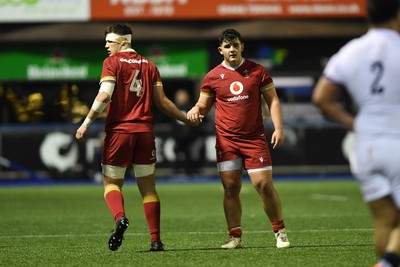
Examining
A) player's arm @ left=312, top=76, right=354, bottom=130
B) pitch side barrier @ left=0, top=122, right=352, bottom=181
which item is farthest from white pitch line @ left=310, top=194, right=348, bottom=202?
player's arm @ left=312, top=76, right=354, bottom=130

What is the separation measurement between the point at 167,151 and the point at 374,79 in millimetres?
17836

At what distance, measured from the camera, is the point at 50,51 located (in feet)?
89.2

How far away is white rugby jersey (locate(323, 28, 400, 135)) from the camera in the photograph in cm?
671

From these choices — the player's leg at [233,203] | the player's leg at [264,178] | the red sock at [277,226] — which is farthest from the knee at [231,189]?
the red sock at [277,226]

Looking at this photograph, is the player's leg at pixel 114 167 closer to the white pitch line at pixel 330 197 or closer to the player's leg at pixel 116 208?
the player's leg at pixel 116 208

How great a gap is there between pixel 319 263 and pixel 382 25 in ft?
9.07

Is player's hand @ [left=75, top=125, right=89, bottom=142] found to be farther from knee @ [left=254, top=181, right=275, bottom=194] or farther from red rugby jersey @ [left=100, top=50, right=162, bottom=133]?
knee @ [left=254, top=181, right=275, bottom=194]

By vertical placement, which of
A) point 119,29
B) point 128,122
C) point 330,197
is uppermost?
point 119,29

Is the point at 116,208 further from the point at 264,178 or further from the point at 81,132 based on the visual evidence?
the point at 264,178

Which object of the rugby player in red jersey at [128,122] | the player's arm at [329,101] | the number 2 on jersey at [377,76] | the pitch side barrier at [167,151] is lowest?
the pitch side barrier at [167,151]

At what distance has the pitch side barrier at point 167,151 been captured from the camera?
24219 millimetres

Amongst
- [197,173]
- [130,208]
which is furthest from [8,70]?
[130,208]

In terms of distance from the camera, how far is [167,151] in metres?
24.5

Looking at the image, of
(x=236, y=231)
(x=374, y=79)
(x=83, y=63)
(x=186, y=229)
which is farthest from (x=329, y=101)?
(x=83, y=63)
